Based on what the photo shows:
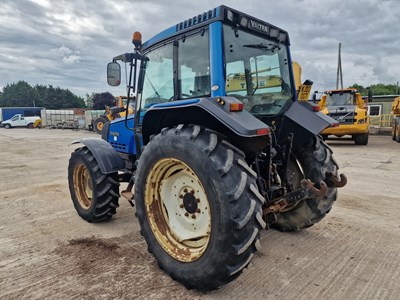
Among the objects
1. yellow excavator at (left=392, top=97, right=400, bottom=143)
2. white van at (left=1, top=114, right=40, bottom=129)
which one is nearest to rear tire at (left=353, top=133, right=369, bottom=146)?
yellow excavator at (left=392, top=97, right=400, bottom=143)

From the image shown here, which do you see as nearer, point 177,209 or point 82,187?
point 177,209

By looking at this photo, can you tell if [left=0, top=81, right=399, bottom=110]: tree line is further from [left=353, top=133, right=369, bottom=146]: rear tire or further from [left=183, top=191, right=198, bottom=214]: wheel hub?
[left=183, top=191, right=198, bottom=214]: wheel hub

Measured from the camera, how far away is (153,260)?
2.95 m

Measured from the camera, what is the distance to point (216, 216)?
2162 millimetres

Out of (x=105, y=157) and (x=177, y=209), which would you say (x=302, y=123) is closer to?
(x=177, y=209)

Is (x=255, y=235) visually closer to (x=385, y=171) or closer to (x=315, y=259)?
(x=315, y=259)

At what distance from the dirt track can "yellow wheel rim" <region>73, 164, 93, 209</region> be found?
0.27 meters

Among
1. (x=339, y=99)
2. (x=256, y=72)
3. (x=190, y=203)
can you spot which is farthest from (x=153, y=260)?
(x=339, y=99)

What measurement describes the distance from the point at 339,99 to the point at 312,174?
1134 centimetres

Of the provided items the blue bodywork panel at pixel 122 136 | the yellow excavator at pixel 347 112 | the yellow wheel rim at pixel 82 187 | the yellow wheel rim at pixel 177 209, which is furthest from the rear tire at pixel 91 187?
the yellow excavator at pixel 347 112

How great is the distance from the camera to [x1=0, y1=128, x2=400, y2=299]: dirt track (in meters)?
2.43

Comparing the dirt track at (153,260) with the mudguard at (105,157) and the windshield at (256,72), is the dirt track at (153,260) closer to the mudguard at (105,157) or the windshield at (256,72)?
the mudguard at (105,157)

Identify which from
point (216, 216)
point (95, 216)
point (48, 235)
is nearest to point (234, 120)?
point (216, 216)

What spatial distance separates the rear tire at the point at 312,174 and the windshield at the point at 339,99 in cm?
1091
